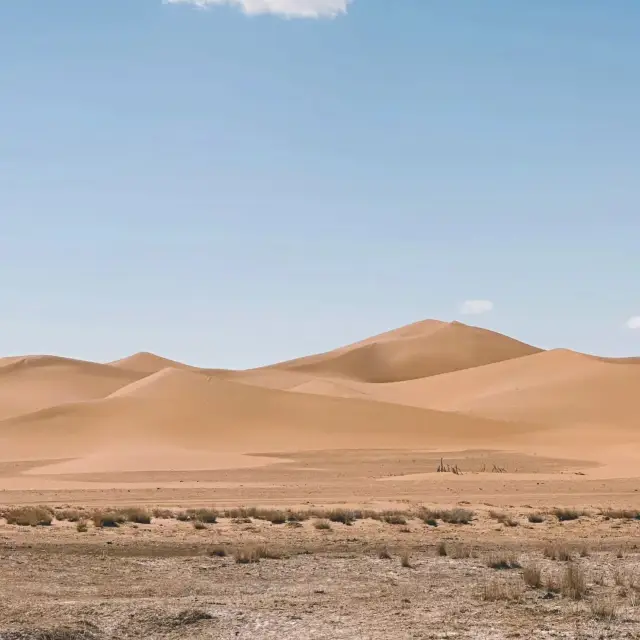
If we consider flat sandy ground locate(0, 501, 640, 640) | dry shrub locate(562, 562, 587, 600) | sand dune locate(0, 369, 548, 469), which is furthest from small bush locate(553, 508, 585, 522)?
sand dune locate(0, 369, 548, 469)

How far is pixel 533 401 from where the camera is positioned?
8894cm

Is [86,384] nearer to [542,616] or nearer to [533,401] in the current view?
[533,401]

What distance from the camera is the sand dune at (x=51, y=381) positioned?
12275 centimetres

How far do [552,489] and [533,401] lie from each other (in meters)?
53.9

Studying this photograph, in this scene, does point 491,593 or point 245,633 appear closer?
point 245,633

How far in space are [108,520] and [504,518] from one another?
8733 mm

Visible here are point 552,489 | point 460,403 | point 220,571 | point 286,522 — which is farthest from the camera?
point 460,403

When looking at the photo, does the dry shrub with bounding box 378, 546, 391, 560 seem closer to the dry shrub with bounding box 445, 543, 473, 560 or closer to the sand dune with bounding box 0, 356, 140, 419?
the dry shrub with bounding box 445, 543, 473, 560

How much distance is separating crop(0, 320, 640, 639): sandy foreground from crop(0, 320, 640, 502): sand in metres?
0.26

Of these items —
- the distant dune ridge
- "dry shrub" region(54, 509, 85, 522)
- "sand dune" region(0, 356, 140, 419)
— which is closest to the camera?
"dry shrub" region(54, 509, 85, 522)

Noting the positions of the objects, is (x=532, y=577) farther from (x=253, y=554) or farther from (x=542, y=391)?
(x=542, y=391)

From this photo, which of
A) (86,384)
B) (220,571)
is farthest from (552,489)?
(86,384)

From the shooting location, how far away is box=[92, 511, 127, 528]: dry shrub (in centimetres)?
2280

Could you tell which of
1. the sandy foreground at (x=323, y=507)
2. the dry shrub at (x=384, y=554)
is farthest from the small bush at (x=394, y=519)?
the dry shrub at (x=384, y=554)
